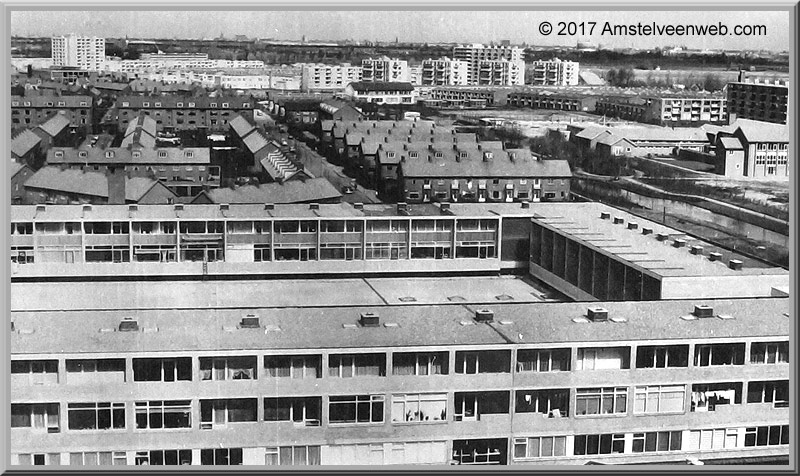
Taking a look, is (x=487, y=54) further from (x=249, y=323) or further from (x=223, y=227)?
(x=249, y=323)

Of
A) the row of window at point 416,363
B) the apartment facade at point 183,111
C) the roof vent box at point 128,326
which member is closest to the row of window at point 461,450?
the row of window at point 416,363

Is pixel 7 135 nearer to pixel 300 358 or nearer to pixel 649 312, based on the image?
pixel 300 358

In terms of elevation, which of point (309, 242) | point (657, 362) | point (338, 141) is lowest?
point (657, 362)

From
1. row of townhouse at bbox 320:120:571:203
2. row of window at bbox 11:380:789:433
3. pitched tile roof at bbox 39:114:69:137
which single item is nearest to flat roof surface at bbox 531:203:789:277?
row of townhouse at bbox 320:120:571:203

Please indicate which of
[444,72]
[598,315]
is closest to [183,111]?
[444,72]

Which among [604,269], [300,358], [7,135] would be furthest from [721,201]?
[7,135]

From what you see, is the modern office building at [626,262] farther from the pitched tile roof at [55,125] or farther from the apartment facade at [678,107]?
the pitched tile roof at [55,125]
